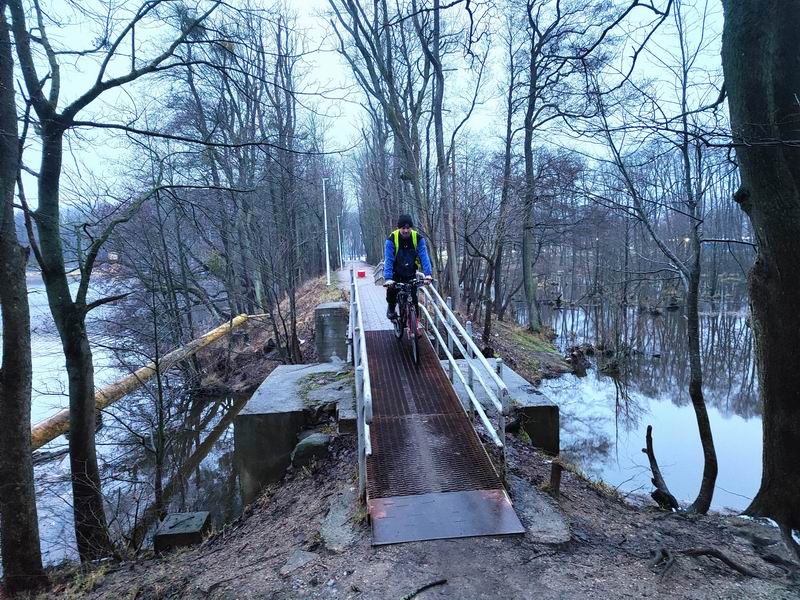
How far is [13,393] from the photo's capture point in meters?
4.78

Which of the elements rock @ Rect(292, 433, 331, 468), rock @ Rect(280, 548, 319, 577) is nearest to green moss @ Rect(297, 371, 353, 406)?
rock @ Rect(292, 433, 331, 468)

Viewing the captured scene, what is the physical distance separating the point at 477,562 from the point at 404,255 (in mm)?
4519

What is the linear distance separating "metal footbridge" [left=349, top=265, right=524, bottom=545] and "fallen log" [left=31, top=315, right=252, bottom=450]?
18.8ft

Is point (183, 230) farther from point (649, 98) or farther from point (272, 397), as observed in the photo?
point (649, 98)

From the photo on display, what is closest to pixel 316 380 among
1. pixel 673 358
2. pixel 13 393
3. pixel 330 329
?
pixel 13 393

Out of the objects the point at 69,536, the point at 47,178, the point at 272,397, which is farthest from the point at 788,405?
the point at 69,536

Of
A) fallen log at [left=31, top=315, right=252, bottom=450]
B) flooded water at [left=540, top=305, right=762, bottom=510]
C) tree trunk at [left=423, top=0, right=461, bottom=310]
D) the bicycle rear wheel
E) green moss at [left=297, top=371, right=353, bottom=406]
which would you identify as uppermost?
tree trunk at [left=423, top=0, right=461, bottom=310]

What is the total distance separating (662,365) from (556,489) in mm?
17258

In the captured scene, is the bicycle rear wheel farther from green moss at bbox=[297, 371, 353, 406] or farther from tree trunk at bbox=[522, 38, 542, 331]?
tree trunk at bbox=[522, 38, 542, 331]

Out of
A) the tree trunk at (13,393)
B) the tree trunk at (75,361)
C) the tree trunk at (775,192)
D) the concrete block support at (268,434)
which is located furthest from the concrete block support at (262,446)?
the tree trunk at (775,192)

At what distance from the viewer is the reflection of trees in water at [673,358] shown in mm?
14641

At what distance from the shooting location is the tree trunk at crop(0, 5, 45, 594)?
4.73 metres

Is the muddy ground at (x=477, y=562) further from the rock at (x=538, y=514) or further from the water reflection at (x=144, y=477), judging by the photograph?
the water reflection at (x=144, y=477)

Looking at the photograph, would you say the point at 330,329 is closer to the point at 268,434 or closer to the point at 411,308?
the point at 411,308
